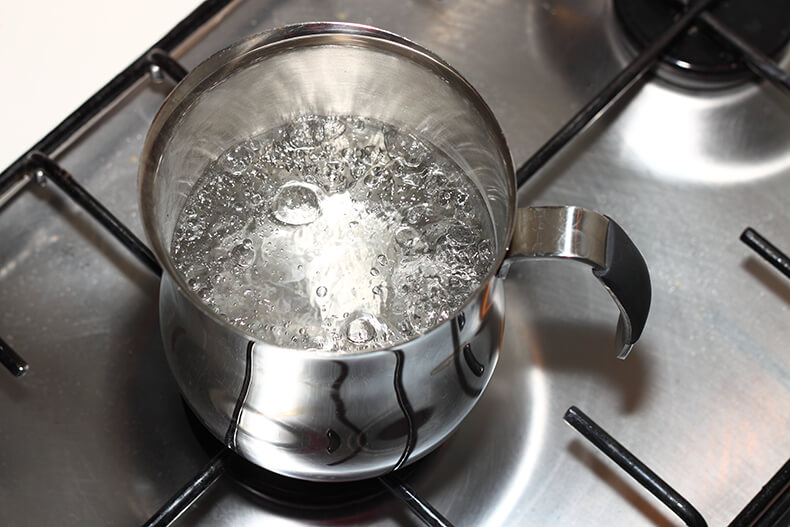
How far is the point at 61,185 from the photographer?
20.1 inches

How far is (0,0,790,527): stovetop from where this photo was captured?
0.47 metres

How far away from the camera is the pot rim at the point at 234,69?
0.37 m

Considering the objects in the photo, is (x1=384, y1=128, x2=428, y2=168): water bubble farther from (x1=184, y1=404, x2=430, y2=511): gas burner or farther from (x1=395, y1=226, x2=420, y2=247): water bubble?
(x1=184, y1=404, x2=430, y2=511): gas burner

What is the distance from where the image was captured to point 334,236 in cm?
A: 47

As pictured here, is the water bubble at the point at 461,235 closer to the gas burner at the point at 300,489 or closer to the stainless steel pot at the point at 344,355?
the stainless steel pot at the point at 344,355

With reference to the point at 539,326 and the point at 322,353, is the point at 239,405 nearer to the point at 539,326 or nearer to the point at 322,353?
the point at 322,353

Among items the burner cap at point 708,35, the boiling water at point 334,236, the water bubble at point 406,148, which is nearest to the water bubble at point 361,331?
the boiling water at point 334,236

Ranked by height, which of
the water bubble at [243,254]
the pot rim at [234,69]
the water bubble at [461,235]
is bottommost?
the water bubble at [461,235]

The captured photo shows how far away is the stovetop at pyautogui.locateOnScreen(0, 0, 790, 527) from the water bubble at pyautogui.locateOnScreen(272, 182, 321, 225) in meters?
0.10

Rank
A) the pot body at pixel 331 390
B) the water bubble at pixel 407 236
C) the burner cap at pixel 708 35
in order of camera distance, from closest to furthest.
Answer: the pot body at pixel 331 390 < the water bubble at pixel 407 236 < the burner cap at pixel 708 35

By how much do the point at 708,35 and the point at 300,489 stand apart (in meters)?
0.37

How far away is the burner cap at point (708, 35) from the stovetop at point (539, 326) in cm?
1

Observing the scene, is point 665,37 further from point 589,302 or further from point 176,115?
point 176,115

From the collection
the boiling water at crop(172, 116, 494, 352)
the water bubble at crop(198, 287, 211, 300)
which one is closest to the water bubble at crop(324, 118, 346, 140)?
the boiling water at crop(172, 116, 494, 352)
